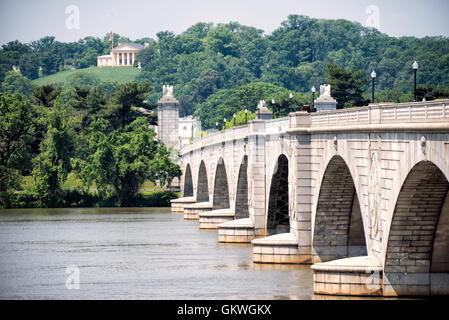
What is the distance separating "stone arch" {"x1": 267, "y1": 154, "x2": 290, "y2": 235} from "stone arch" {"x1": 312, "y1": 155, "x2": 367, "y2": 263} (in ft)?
38.8

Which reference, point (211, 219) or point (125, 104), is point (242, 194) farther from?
point (125, 104)

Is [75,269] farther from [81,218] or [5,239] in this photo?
[81,218]

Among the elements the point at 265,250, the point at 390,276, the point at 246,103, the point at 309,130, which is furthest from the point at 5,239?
the point at 246,103

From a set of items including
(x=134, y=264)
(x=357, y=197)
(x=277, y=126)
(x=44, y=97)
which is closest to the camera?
(x=357, y=197)

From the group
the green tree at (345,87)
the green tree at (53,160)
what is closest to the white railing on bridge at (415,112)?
the green tree at (53,160)

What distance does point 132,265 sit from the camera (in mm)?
58312

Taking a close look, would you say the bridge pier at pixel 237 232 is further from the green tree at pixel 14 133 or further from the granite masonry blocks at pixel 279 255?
the green tree at pixel 14 133

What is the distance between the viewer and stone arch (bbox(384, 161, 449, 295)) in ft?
125

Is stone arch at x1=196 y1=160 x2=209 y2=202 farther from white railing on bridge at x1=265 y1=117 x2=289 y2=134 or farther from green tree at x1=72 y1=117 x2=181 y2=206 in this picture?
white railing on bridge at x1=265 y1=117 x2=289 y2=134

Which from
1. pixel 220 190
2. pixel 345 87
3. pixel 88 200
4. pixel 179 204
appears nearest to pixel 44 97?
pixel 88 200

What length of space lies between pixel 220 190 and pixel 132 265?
119 ft
